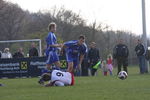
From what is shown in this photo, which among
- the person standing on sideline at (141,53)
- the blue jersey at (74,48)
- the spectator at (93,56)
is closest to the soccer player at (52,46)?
the blue jersey at (74,48)

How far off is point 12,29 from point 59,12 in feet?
32.4

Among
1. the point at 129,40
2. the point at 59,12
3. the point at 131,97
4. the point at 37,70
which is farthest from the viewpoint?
the point at 129,40

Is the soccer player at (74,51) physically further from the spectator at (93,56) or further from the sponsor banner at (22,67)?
the sponsor banner at (22,67)

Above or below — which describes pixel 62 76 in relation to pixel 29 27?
below

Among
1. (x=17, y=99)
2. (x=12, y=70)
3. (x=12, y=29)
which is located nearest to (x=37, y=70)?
(x=12, y=70)

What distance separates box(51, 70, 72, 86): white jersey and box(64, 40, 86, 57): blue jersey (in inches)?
55.1

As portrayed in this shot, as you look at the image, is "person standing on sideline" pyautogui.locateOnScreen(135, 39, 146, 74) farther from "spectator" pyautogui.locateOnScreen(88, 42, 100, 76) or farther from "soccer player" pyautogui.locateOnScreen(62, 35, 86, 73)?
"soccer player" pyautogui.locateOnScreen(62, 35, 86, 73)

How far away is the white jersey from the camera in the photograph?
15380 mm

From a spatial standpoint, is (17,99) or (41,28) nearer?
(17,99)

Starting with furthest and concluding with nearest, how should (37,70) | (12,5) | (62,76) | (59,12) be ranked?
(59,12)
(12,5)
(37,70)
(62,76)

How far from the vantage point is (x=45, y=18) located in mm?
77812

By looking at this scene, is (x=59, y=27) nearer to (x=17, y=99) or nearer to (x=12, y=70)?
→ (x=12, y=70)

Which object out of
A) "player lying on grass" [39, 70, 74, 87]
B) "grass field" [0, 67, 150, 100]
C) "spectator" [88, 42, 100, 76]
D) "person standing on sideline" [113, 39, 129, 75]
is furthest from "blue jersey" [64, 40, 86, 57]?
"spectator" [88, 42, 100, 76]

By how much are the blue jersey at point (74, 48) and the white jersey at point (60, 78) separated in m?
1.40
